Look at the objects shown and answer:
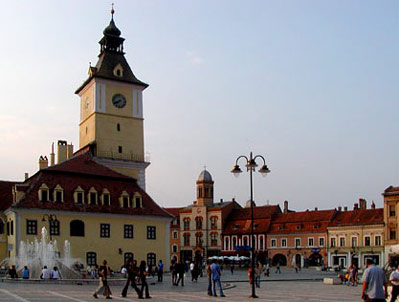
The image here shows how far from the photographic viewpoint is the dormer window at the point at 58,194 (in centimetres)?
4880

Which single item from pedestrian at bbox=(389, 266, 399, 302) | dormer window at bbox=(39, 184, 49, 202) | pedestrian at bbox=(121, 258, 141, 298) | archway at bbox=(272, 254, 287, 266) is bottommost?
archway at bbox=(272, 254, 287, 266)

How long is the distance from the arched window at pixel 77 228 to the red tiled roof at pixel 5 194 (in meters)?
6.47

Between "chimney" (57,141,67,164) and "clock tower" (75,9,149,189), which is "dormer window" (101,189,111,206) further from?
"chimney" (57,141,67,164)

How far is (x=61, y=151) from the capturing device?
6169 cm

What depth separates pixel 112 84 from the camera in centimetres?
6250

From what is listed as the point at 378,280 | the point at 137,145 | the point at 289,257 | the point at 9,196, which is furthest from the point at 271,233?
the point at 378,280

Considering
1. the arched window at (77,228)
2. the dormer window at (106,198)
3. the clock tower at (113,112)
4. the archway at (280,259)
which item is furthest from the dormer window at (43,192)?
the archway at (280,259)

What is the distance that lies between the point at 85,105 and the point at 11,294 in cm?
4166

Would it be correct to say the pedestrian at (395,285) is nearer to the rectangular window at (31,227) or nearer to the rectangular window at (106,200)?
the rectangular window at (31,227)

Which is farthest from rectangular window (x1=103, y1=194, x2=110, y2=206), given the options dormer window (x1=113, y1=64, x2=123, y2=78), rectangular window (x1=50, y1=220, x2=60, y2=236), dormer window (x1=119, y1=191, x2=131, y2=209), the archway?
the archway

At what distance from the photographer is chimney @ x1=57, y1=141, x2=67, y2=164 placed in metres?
61.5

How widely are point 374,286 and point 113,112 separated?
1966 inches

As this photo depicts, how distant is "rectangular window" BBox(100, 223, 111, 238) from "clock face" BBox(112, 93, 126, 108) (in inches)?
631

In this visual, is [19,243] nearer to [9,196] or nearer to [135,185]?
[9,196]
